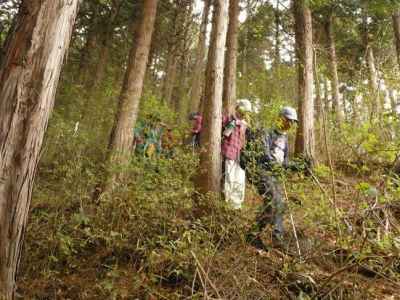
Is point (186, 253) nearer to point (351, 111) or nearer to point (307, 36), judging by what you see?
point (351, 111)

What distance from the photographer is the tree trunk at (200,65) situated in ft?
39.1

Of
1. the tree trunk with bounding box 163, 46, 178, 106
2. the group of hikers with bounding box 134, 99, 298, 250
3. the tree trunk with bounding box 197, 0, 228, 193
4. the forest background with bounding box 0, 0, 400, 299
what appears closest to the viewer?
the forest background with bounding box 0, 0, 400, 299

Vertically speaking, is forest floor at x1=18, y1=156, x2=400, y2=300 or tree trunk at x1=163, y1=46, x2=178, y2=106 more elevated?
tree trunk at x1=163, y1=46, x2=178, y2=106

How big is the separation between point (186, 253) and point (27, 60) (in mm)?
2212

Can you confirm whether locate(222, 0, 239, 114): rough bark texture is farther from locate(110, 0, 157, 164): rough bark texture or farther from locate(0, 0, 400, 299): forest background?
locate(110, 0, 157, 164): rough bark texture

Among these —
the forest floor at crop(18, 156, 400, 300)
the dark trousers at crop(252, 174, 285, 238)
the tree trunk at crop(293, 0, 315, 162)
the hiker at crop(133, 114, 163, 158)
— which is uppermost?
the tree trunk at crop(293, 0, 315, 162)

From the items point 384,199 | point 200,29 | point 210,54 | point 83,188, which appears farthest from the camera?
point 200,29

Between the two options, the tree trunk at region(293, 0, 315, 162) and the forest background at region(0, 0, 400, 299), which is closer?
the forest background at region(0, 0, 400, 299)

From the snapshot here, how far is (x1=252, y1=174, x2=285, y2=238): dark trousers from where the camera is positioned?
156 inches

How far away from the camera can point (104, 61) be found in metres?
12.0

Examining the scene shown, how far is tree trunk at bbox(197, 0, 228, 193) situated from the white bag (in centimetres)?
13

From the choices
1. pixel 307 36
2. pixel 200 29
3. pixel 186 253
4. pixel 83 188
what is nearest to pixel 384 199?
pixel 186 253

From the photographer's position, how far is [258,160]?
4609 millimetres

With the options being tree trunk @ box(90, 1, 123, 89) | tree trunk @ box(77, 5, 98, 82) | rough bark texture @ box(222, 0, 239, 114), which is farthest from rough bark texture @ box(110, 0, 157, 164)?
tree trunk @ box(77, 5, 98, 82)
